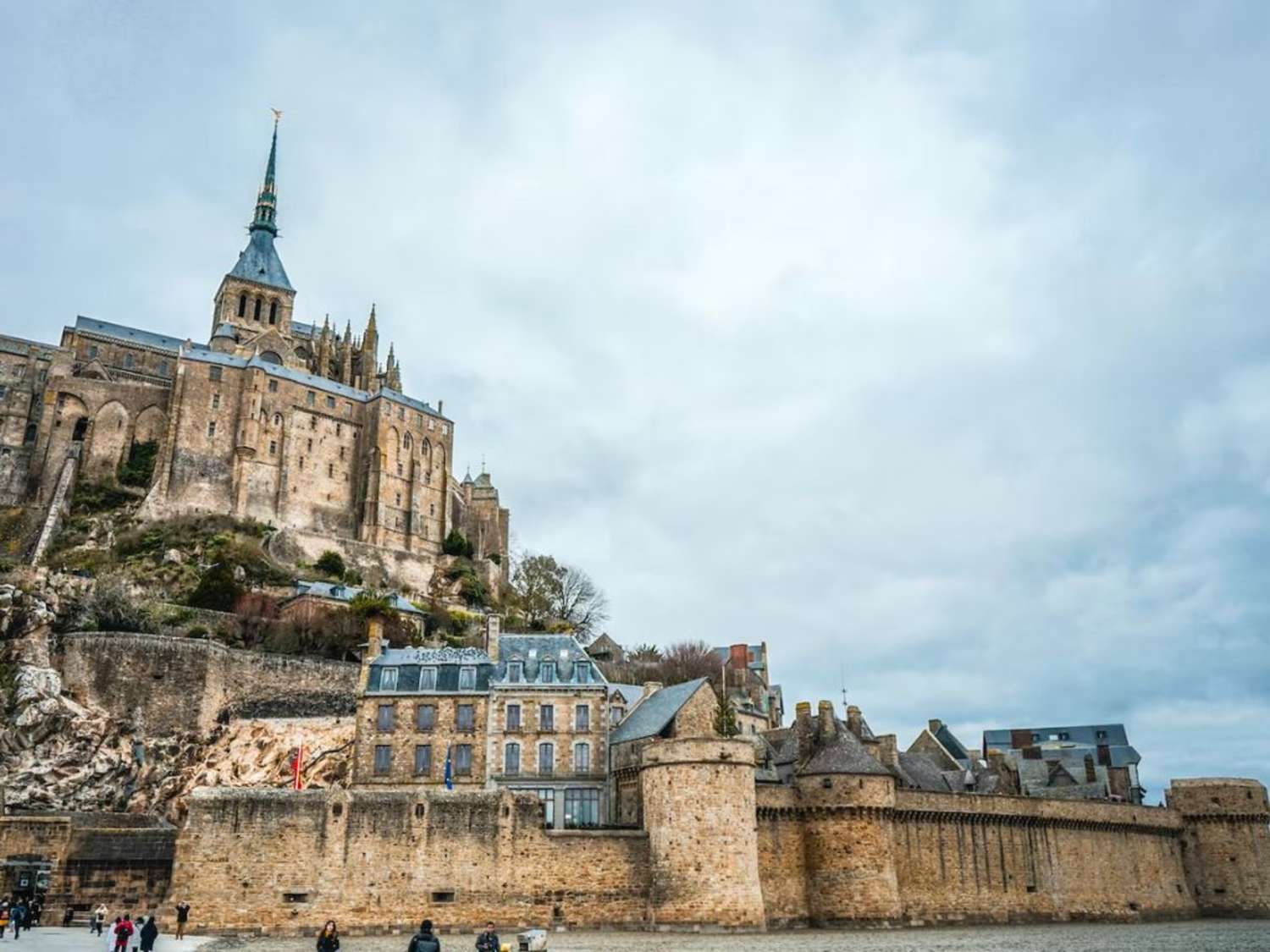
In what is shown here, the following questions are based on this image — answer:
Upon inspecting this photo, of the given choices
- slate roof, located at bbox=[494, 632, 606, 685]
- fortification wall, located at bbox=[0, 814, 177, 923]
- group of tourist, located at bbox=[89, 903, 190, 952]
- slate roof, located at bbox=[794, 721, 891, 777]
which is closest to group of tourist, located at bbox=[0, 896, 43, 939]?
fortification wall, located at bbox=[0, 814, 177, 923]

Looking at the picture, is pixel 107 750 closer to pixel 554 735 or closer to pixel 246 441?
pixel 554 735

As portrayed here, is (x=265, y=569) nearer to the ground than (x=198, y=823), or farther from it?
farther from it

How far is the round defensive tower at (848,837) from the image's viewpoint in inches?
1489

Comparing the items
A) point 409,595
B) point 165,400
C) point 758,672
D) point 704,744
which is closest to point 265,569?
point 409,595

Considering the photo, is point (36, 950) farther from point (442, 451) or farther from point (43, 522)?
point (442, 451)

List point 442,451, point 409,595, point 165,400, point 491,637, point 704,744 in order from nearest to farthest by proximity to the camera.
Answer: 1. point 704,744
2. point 491,637
3. point 409,595
4. point 165,400
5. point 442,451

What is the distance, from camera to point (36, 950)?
2420 centimetres

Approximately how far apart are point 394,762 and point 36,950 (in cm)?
1783

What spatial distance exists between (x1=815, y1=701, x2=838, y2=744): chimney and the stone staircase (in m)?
43.9

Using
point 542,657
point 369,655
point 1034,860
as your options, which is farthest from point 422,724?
point 1034,860

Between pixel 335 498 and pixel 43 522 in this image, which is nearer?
pixel 43 522

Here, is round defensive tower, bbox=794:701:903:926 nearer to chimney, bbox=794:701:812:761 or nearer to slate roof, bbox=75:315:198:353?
chimney, bbox=794:701:812:761

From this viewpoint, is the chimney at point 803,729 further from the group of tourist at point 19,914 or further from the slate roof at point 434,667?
the group of tourist at point 19,914

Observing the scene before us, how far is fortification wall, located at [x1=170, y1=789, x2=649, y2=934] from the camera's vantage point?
32688 mm
